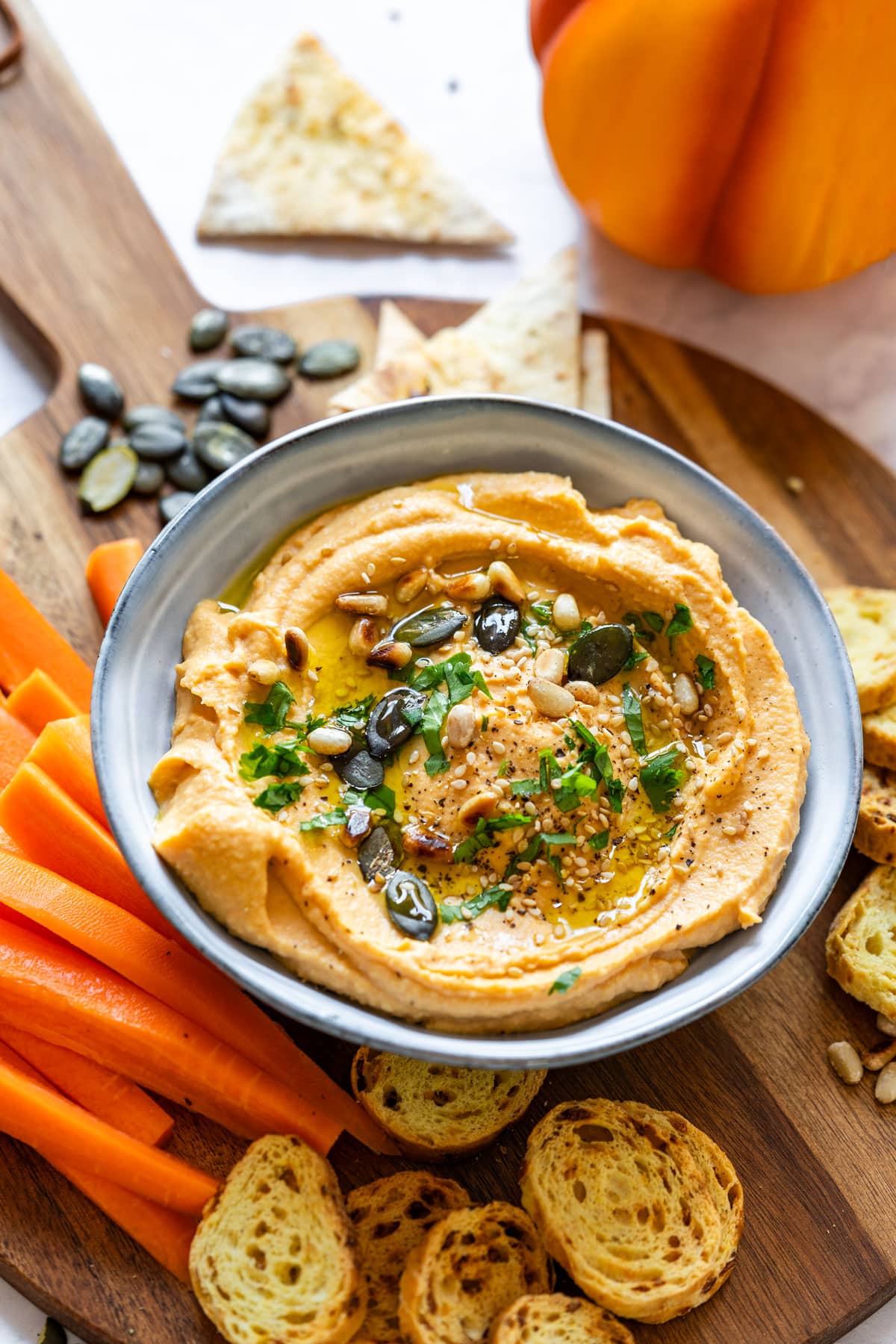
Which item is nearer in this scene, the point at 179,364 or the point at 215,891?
the point at 215,891

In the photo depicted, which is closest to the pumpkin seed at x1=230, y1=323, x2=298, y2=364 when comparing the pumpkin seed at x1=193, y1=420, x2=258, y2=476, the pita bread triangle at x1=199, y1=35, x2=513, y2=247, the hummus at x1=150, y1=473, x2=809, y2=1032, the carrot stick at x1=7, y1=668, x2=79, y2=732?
the pumpkin seed at x1=193, y1=420, x2=258, y2=476

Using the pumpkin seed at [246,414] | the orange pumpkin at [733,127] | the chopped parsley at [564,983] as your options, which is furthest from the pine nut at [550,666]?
the orange pumpkin at [733,127]

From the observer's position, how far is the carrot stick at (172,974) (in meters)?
3.79

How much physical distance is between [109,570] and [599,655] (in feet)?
6.18

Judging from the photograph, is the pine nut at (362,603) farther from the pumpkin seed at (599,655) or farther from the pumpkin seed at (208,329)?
the pumpkin seed at (208,329)

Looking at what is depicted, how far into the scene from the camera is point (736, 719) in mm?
3842

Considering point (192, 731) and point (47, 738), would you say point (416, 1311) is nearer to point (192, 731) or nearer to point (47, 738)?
point (192, 731)

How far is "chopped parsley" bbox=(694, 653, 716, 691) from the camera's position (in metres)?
3.92

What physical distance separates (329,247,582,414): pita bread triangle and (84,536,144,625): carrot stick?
0.98m

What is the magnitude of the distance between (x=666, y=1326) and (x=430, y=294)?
161 inches

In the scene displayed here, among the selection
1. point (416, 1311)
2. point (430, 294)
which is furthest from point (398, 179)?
point (416, 1311)

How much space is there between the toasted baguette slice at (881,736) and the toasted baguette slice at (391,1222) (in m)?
2.11

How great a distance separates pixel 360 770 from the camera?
12.2 feet

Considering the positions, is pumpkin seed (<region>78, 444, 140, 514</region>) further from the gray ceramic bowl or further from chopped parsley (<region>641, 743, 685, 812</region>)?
chopped parsley (<region>641, 743, 685, 812</region>)
